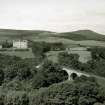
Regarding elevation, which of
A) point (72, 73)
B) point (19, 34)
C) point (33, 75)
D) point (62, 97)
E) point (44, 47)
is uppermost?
point (62, 97)

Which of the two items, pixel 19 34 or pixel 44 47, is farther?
pixel 19 34

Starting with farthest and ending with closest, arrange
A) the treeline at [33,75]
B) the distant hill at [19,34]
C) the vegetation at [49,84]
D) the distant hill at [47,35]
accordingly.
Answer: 1. the distant hill at [19,34]
2. the distant hill at [47,35]
3. the treeline at [33,75]
4. the vegetation at [49,84]

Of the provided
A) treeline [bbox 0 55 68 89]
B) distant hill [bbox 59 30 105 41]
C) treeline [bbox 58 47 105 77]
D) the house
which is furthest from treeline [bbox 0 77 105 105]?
distant hill [bbox 59 30 105 41]

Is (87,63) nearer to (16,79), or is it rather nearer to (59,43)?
(16,79)

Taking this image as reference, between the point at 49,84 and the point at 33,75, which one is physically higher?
the point at 49,84

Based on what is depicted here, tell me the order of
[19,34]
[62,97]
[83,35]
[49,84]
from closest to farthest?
[62,97]
[49,84]
[83,35]
[19,34]

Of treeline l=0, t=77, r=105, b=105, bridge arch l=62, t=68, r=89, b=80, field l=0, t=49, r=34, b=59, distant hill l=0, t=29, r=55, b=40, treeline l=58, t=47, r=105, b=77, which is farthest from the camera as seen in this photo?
distant hill l=0, t=29, r=55, b=40

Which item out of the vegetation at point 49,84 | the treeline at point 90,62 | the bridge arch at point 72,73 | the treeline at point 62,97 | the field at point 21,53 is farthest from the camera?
the field at point 21,53

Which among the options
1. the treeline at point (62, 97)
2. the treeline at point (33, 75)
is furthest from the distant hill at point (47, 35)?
the treeline at point (62, 97)

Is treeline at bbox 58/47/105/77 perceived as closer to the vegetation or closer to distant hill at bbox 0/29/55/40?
the vegetation

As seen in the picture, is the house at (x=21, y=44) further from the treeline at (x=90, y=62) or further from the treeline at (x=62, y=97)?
the treeline at (x=62, y=97)

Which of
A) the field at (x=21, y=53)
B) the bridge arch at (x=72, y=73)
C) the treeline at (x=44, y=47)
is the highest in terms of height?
the bridge arch at (x=72, y=73)

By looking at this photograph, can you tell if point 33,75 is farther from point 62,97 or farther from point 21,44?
point 21,44

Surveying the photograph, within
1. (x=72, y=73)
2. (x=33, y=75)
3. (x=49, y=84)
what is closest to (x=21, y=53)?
(x=33, y=75)
